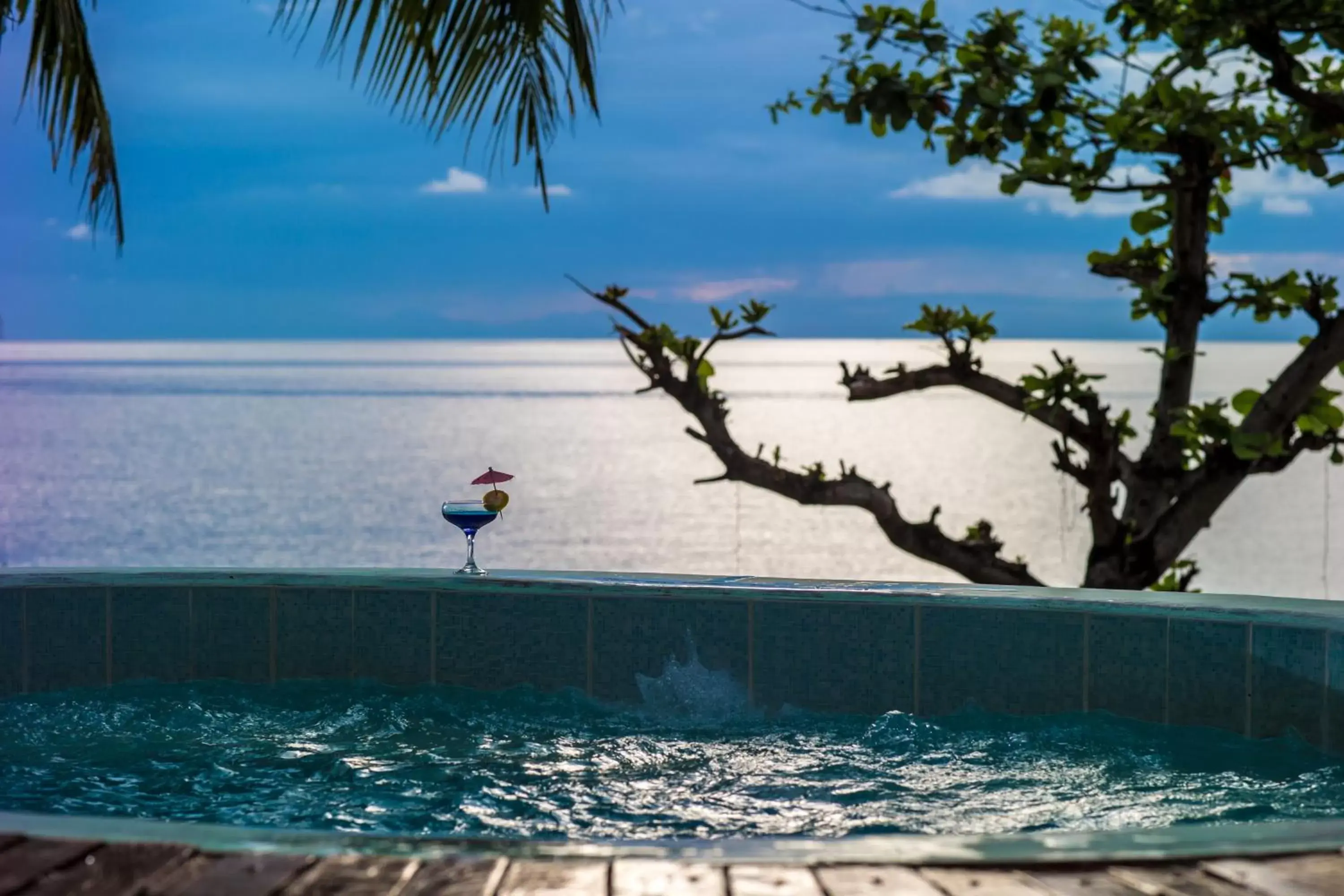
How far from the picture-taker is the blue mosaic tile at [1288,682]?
8.29ft

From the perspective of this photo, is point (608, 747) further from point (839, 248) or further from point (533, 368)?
point (533, 368)

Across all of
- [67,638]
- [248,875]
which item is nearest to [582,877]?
[248,875]

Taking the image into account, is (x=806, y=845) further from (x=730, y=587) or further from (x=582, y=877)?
(x=730, y=587)

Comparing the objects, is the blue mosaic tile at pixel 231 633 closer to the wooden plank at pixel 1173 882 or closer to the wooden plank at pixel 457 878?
the wooden plank at pixel 457 878

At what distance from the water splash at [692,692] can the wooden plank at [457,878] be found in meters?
1.48

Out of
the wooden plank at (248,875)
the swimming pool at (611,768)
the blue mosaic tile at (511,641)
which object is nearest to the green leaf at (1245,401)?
the swimming pool at (611,768)

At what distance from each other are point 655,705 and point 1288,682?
48.9 inches

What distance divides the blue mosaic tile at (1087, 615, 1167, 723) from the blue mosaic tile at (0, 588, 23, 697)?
2.33m

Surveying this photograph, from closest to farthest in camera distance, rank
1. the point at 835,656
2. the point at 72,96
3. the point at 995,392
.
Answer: the point at 835,656 < the point at 72,96 < the point at 995,392

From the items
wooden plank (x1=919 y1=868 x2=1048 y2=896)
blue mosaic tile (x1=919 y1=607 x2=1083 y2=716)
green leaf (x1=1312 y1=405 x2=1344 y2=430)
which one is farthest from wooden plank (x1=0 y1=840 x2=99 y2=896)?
green leaf (x1=1312 y1=405 x2=1344 y2=430)

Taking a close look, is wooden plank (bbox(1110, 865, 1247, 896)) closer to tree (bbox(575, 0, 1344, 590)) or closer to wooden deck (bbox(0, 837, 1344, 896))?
wooden deck (bbox(0, 837, 1344, 896))

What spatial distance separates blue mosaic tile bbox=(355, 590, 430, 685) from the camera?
3.05 meters

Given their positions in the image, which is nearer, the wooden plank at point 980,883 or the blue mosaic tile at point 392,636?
the wooden plank at point 980,883

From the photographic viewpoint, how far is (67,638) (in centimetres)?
308
